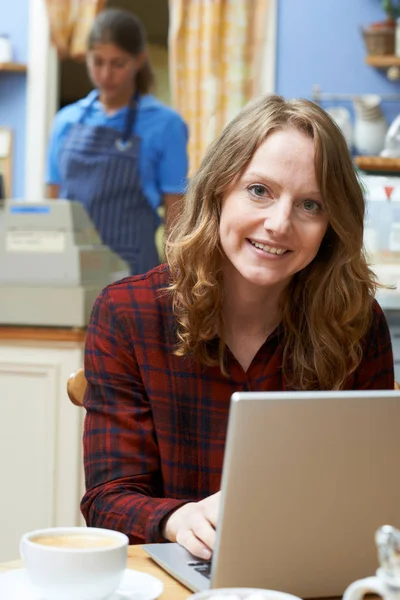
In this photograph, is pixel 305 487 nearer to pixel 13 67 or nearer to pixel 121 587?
pixel 121 587

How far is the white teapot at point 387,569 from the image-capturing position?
0.60 metres

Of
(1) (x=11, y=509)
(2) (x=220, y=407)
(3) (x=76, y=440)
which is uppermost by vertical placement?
(2) (x=220, y=407)

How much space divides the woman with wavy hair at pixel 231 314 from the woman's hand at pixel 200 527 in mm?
183

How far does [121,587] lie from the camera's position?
0.83 metres

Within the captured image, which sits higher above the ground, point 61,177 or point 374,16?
point 374,16

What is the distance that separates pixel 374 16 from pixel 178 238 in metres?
3.31

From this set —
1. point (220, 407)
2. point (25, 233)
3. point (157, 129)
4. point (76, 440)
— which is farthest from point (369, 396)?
point (157, 129)

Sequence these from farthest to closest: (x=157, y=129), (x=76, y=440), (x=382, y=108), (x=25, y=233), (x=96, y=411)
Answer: (x=382, y=108), (x=157, y=129), (x=25, y=233), (x=76, y=440), (x=96, y=411)

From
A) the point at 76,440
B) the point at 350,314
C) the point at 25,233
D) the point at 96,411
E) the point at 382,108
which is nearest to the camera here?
the point at 96,411

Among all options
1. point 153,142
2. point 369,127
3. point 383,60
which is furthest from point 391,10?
point 153,142

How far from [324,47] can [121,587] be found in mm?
3807

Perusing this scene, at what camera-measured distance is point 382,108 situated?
13.9ft

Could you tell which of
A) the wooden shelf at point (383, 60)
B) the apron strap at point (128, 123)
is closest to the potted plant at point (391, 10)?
the wooden shelf at point (383, 60)

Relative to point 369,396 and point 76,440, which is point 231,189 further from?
point 76,440
